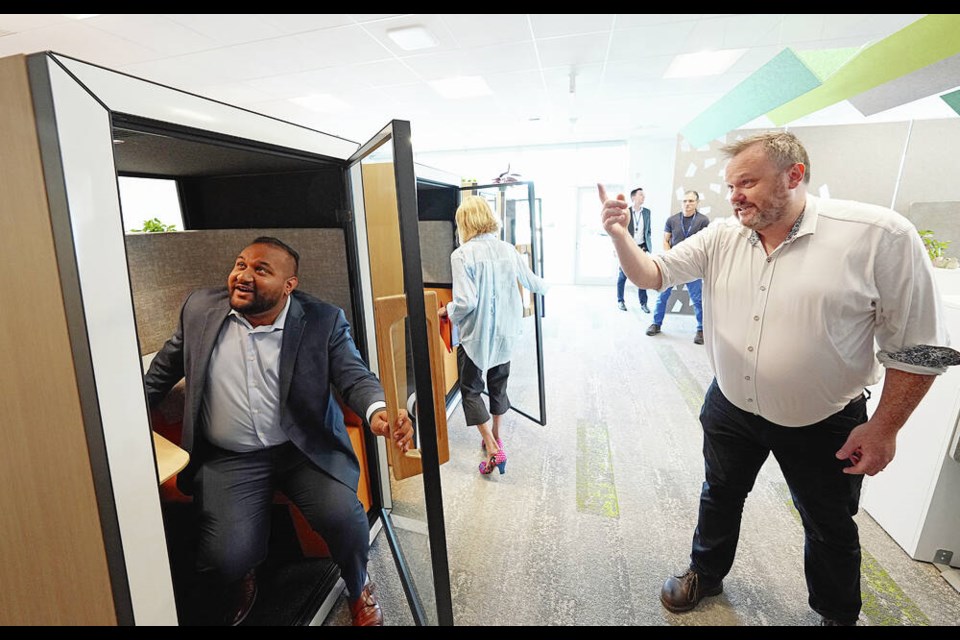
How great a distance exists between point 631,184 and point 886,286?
685 cm

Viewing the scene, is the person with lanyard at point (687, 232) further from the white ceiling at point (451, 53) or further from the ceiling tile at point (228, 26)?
the ceiling tile at point (228, 26)

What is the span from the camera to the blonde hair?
2.12 m

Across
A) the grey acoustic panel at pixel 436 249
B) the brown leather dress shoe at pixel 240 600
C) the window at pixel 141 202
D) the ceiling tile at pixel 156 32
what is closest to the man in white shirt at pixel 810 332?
the brown leather dress shoe at pixel 240 600

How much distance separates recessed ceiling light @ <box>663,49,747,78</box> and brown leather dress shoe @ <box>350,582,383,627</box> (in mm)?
4528

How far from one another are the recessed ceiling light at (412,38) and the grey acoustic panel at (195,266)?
2.22m

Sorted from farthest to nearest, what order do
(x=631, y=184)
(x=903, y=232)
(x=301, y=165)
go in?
(x=631, y=184) < (x=301, y=165) < (x=903, y=232)

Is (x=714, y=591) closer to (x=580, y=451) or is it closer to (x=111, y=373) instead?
(x=580, y=451)

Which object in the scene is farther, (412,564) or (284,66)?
(284,66)

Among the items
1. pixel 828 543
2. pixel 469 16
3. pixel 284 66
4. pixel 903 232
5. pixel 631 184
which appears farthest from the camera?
pixel 631 184

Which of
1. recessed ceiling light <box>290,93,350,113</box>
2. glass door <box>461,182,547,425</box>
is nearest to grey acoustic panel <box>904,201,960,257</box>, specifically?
glass door <box>461,182,547,425</box>

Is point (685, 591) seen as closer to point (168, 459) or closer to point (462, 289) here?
point (462, 289)

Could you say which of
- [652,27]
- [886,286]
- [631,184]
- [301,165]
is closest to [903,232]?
[886,286]

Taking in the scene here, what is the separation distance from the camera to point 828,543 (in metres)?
1.24

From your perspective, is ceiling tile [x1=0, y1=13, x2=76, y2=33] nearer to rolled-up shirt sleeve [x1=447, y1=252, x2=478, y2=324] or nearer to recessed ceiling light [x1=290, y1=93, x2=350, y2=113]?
recessed ceiling light [x1=290, y1=93, x2=350, y2=113]
